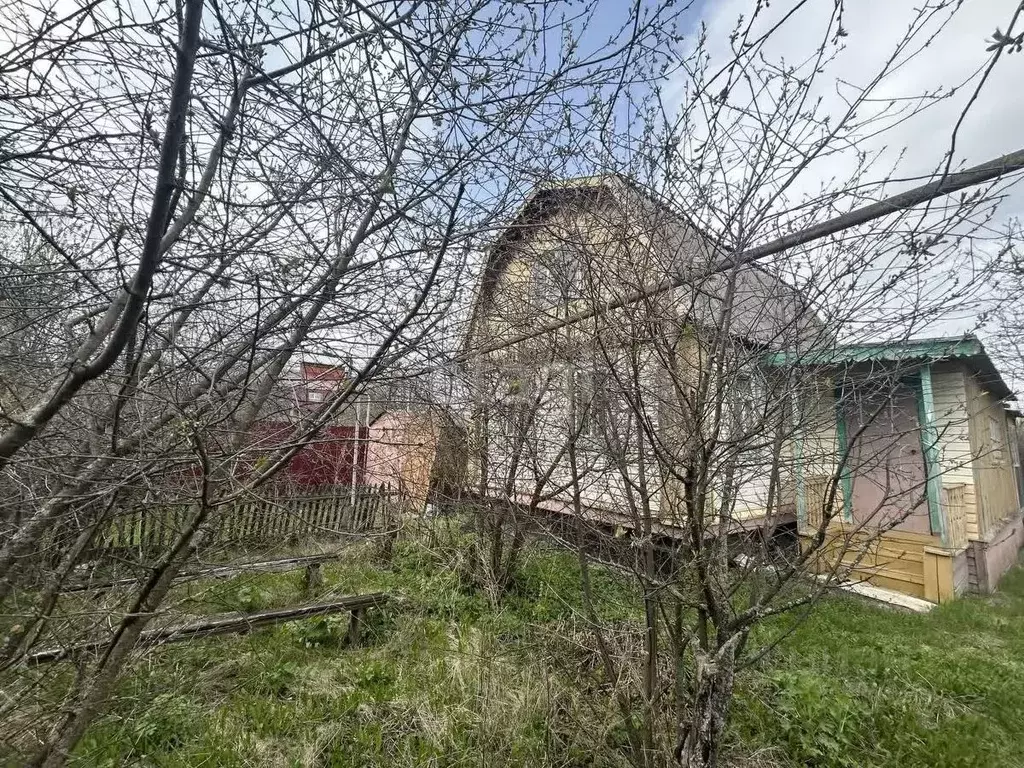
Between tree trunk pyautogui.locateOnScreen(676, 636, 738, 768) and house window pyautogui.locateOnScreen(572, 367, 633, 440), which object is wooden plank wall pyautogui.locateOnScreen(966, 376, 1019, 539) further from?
tree trunk pyautogui.locateOnScreen(676, 636, 738, 768)

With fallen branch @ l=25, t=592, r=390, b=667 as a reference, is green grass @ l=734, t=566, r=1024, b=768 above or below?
below

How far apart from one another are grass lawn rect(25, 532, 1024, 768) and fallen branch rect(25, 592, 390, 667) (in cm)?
15

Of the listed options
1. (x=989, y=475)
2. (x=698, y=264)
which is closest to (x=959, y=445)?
(x=989, y=475)

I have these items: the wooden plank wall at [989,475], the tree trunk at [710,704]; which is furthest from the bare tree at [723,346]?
the wooden plank wall at [989,475]

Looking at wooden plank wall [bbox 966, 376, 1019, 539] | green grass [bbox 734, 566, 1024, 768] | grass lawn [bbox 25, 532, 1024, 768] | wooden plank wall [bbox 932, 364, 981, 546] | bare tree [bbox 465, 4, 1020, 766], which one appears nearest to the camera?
bare tree [bbox 465, 4, 1020, 766]

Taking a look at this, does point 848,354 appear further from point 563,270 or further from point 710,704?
point 710,704

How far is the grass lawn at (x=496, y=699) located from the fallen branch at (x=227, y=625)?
0.49ft

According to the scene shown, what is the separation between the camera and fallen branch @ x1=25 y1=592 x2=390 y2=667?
2.10m

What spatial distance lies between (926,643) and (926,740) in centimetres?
213

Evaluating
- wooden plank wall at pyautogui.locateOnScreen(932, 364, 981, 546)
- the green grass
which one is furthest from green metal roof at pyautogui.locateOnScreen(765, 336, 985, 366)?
wooden plank wall at pyautogui.locateOnScreen(932, 364, 981, 546)

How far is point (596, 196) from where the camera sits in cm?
242

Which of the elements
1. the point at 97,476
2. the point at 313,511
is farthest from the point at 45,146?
the point at 313,511

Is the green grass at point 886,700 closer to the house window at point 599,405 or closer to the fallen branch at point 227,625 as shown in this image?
the house window at point 599,405

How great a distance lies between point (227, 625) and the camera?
142 inches
